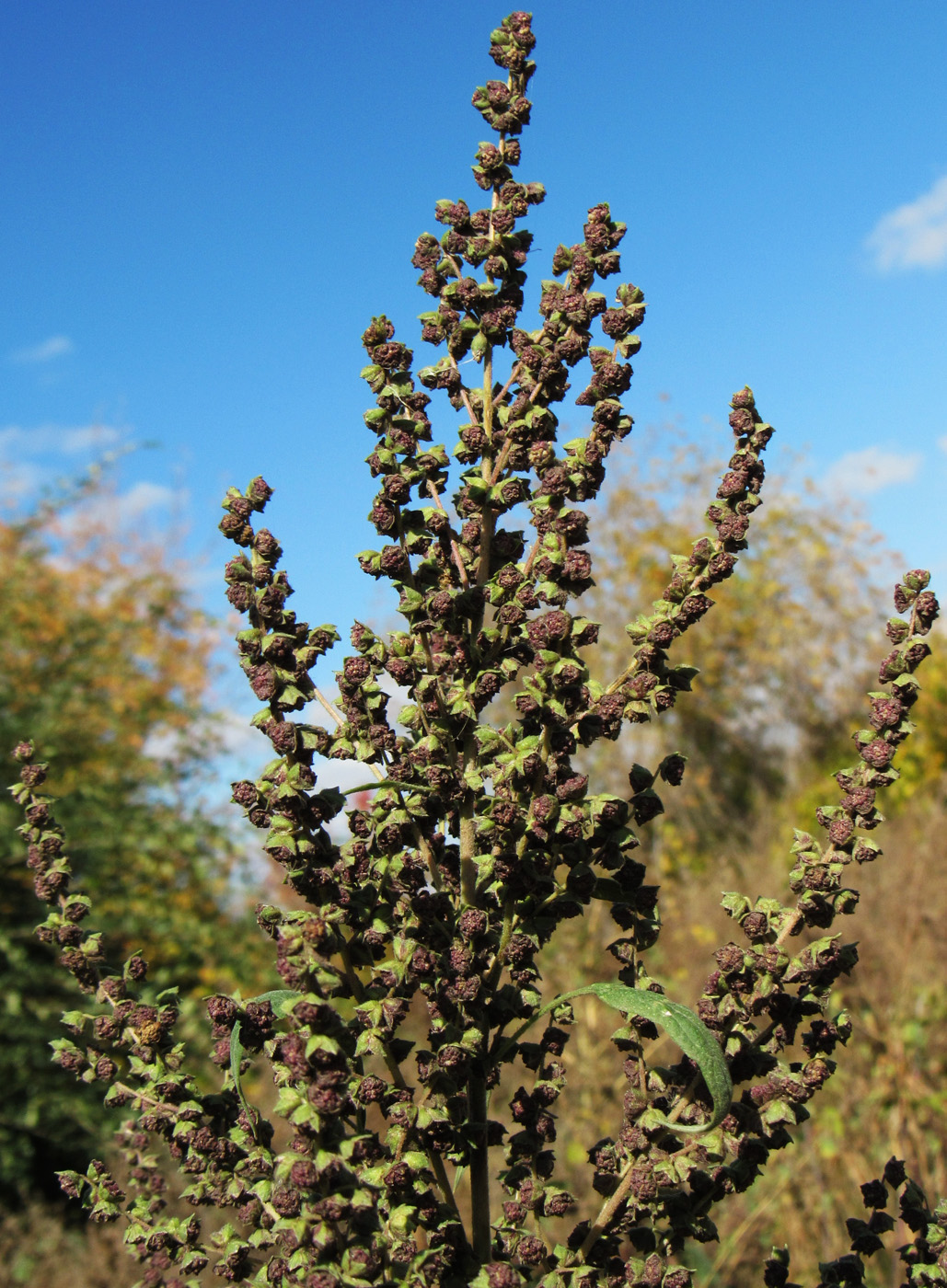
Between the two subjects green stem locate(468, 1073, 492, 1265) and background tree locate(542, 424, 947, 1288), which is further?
background tree locate(542, 424, 947, 1288)

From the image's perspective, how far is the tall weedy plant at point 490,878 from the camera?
1.43 metres

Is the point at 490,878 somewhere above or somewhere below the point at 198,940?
below

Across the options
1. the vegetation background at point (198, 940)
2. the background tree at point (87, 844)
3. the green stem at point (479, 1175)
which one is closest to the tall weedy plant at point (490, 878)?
the green stem at point (479, 1175)

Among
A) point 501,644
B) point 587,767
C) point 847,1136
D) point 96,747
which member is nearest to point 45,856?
point 501,644

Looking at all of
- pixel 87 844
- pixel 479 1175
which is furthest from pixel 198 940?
pixel 479 1175

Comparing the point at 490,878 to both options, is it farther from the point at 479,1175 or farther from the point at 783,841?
the point at 783,841

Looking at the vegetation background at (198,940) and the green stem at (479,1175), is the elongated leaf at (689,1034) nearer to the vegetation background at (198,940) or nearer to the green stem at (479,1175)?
the green stem at (479,1175)

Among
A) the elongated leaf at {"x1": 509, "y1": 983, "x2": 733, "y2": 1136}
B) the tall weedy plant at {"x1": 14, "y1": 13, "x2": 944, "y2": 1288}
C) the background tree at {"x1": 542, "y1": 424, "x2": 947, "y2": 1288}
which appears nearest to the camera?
the elongated leaf at {"x1": 509, "y1": 983, "x2": 733, "y2": 1136}

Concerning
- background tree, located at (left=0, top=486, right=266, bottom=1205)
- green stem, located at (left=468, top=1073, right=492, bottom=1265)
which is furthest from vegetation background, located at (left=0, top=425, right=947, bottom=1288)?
green stem, located at (left=468, top=1073, right=492, bottom=1265)

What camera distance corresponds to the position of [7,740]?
7332 mm

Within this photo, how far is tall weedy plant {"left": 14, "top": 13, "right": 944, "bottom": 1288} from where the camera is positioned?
1.43 meters

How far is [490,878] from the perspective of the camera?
4.94 ft

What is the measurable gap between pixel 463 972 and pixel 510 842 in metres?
0.21

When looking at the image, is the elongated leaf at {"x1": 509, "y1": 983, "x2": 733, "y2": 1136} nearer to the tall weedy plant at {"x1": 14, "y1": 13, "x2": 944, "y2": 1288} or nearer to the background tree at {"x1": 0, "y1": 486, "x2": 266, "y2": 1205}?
the tall weedy plant at {"x1": 14, "y1": 13, "x2": 944, "y2": 1288}
